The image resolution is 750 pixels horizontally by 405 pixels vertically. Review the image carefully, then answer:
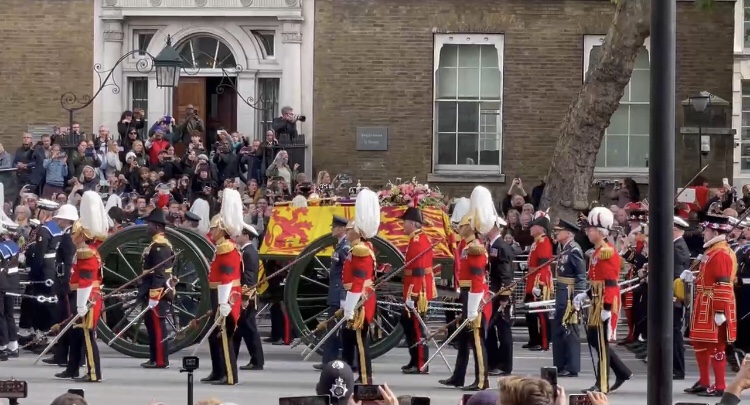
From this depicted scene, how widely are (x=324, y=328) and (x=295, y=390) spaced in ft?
4.44

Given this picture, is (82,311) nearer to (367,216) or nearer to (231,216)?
(231,216)

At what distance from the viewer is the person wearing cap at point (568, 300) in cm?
1509

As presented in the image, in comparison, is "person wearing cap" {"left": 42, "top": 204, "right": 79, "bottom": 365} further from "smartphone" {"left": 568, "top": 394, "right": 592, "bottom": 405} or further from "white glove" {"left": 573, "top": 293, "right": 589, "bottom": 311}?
"smartphone" {"left": 568, "top": 394, "right": 592, "bottom": 405}

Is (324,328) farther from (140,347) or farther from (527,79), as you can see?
(527,79)

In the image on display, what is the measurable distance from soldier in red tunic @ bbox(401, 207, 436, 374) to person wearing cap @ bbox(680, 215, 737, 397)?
8.67ft

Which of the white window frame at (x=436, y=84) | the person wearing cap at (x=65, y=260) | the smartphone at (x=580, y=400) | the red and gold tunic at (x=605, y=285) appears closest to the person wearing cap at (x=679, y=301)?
the red and gold tunic at (x=605, y=285)

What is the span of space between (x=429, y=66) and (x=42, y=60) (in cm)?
640

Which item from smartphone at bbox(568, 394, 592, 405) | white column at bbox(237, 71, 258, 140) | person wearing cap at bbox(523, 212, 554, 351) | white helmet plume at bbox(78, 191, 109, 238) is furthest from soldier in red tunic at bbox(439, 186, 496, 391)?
white column at bbox(237, 71, 258, 140)

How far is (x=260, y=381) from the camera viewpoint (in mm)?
14719

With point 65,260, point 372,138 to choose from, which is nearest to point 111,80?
point 372,138

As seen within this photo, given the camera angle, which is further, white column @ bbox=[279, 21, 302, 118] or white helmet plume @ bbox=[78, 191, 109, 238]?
white column @ bbox=[279, 21, 302, 118]

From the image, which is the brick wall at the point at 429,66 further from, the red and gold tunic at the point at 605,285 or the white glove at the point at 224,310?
the red and gold tunic at the point at 605,285

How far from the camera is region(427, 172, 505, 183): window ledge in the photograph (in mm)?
26172

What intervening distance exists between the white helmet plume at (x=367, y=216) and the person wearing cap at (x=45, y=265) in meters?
4.28
